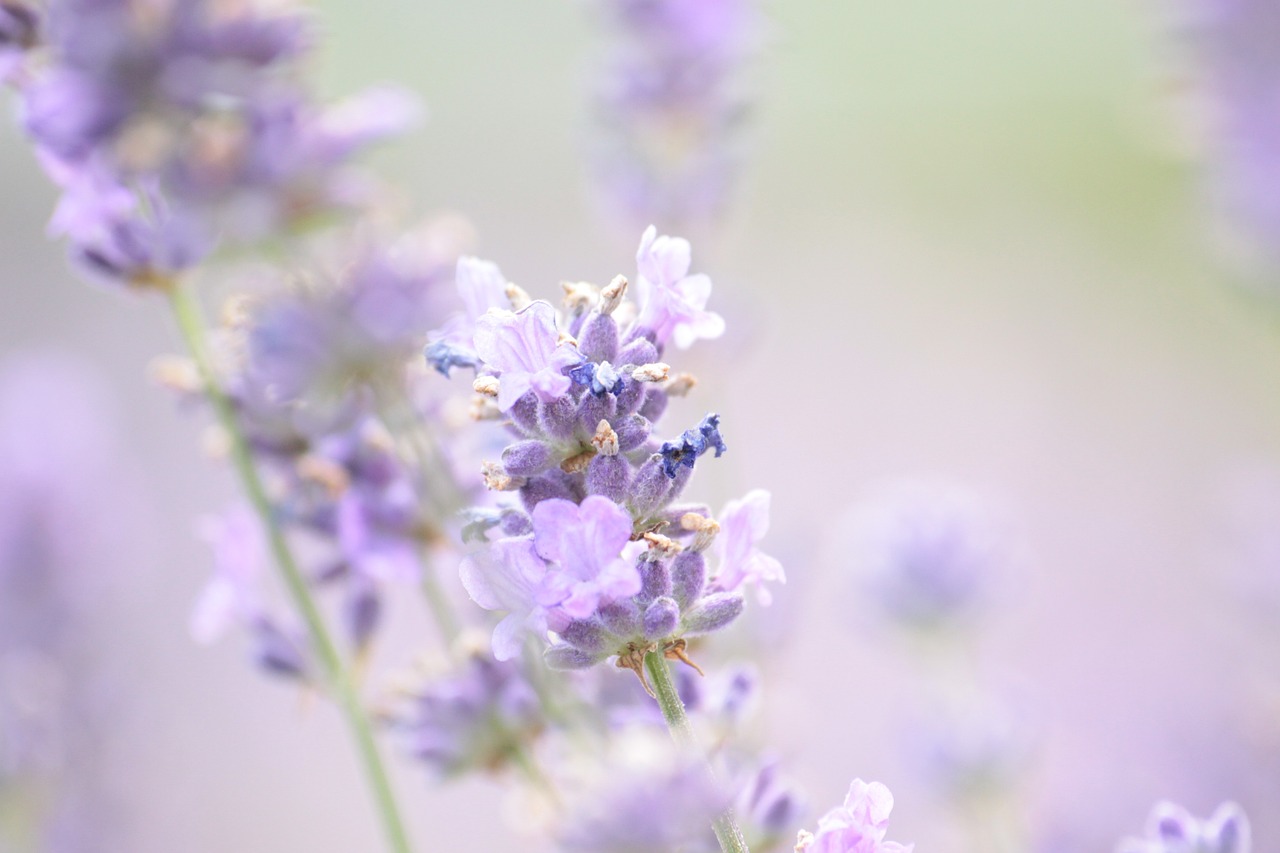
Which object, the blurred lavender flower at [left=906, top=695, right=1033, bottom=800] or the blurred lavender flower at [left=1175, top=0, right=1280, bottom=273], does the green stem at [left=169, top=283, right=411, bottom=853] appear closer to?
the blurred lavender flower at [left=906, top=695, right=1033, bottom=800]

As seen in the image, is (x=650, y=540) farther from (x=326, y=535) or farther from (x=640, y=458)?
(x=326, y=535)


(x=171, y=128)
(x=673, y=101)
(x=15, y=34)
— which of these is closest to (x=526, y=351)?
(x=171, y=128)

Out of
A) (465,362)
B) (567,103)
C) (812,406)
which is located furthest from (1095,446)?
(465,362)

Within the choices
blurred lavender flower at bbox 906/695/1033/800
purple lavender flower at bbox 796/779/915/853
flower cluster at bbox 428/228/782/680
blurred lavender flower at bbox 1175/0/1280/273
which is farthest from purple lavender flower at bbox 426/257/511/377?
blurred lavender flower at bbox 1175/0/1280/273

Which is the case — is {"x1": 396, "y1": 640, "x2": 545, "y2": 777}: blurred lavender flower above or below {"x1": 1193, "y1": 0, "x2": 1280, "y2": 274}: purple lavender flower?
below

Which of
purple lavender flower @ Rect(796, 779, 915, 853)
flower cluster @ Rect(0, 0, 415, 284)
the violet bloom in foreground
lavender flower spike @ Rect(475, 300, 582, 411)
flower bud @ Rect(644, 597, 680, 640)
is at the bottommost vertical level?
the violet bloom in foreground
